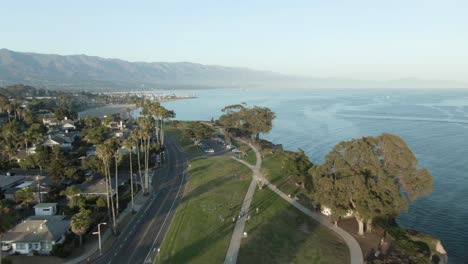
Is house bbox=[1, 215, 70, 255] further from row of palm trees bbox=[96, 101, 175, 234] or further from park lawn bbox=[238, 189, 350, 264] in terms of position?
park lawn bbox=[238, 189, 350, 264]

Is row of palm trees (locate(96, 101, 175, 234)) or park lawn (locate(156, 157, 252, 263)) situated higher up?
row of palm trees (locate(96, 101, 175, 234))

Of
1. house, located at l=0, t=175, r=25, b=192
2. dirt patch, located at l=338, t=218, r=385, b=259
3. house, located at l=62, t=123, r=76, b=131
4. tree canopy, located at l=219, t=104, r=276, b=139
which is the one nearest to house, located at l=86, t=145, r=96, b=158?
house, located at l=0, t=175, r=25, b=192

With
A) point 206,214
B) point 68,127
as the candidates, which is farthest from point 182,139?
point 206,214

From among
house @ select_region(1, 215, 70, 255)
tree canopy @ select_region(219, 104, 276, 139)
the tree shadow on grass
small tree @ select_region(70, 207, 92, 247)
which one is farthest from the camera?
tree canopy @ select_region(219, 104, 276, 139)

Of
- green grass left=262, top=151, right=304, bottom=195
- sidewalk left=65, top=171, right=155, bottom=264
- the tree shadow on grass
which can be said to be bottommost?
sidewalk left=65, top=171, right=155, bottom=264

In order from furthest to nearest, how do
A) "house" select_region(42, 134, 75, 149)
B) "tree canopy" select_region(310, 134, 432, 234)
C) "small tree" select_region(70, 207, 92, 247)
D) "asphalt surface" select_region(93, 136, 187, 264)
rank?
Answer: 1. "house" select_region(42, 134, 75, 149)
2. "tree canopy" select_region(310, 134, 432, 234)
3. "small tree" select_region(70, 207, 92, 247)
4. "asphalt surface" select_region(93, 136, 187, 264)

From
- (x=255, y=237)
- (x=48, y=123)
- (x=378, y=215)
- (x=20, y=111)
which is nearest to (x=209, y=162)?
(x=255, y=237)
